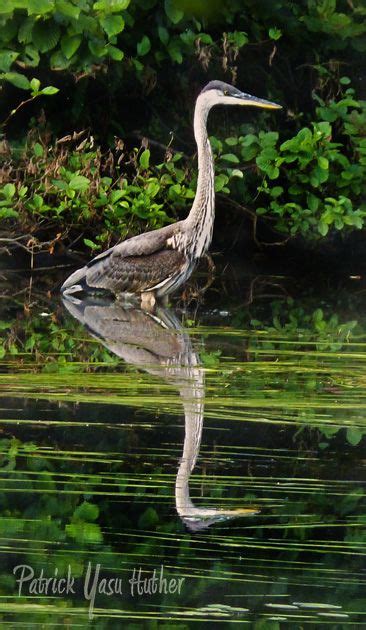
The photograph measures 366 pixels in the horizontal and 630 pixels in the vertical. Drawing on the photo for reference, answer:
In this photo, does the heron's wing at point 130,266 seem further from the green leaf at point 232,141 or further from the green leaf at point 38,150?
the green leaf at point 232,141

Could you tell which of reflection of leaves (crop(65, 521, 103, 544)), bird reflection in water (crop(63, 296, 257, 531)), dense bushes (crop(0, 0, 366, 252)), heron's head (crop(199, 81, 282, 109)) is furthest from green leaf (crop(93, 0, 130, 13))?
reflection of leaves (crop(65, 521, 103, 544))

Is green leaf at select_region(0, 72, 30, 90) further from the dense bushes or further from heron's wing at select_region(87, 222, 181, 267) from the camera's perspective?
heron's wing at select_region(87, 222, 181, 267)

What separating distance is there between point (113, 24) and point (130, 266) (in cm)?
205

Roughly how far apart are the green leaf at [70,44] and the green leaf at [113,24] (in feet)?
1.06

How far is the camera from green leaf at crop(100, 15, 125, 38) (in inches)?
449

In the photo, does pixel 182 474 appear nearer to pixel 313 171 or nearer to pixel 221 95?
pixel 221 95

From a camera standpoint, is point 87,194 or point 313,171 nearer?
point 87,194

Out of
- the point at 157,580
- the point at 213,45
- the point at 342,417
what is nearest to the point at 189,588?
the point at 157,580

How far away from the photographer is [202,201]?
1071cm

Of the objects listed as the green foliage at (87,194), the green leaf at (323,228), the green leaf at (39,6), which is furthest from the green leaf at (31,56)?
the green leaf at (323,228)

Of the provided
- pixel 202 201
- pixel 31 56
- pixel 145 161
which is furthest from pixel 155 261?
pixel 31 56

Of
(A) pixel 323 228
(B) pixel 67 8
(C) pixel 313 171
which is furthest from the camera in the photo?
(C) pixel 313 171

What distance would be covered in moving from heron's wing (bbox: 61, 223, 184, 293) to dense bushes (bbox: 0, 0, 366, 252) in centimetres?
81

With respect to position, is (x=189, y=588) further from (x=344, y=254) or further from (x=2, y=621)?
(x=344, y=254)
